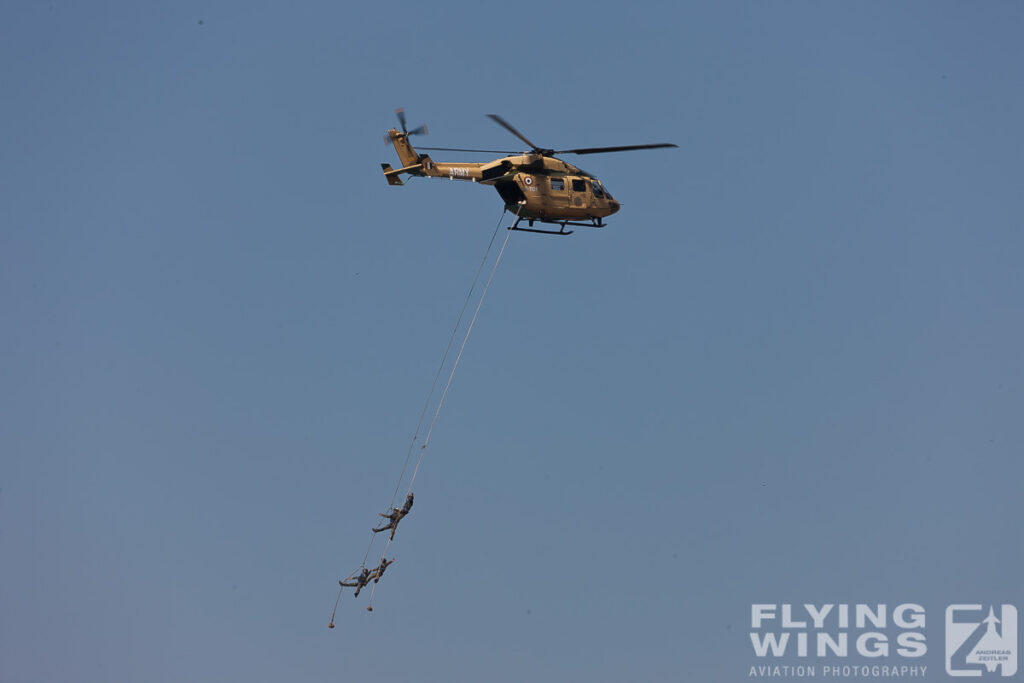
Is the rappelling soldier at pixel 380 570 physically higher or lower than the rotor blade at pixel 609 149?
lower

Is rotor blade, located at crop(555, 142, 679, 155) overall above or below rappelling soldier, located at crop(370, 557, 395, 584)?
above

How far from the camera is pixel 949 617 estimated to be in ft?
171

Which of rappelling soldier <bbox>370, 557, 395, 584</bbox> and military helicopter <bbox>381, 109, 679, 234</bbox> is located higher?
military helicopter <bbox>381, 109, 679, 234</bbox>

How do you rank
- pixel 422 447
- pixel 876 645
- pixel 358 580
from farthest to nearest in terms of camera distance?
pixel 876 645 → pixel 422 447 → pixel 358 580

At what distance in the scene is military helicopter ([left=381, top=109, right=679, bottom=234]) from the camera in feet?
143

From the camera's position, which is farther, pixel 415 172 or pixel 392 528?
pixel 415 172

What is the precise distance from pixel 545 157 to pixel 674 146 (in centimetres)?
534

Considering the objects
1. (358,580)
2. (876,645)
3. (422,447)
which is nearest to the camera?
(358,580)

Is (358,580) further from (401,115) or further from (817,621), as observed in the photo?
(817,621)

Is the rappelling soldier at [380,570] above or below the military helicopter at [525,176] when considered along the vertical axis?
below

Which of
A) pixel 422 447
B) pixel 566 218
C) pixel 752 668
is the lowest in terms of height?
pixel 752 668

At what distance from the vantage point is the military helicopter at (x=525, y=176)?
43531mm

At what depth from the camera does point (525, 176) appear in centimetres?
4384

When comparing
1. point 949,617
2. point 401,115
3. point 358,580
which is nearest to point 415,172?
point 401,115
